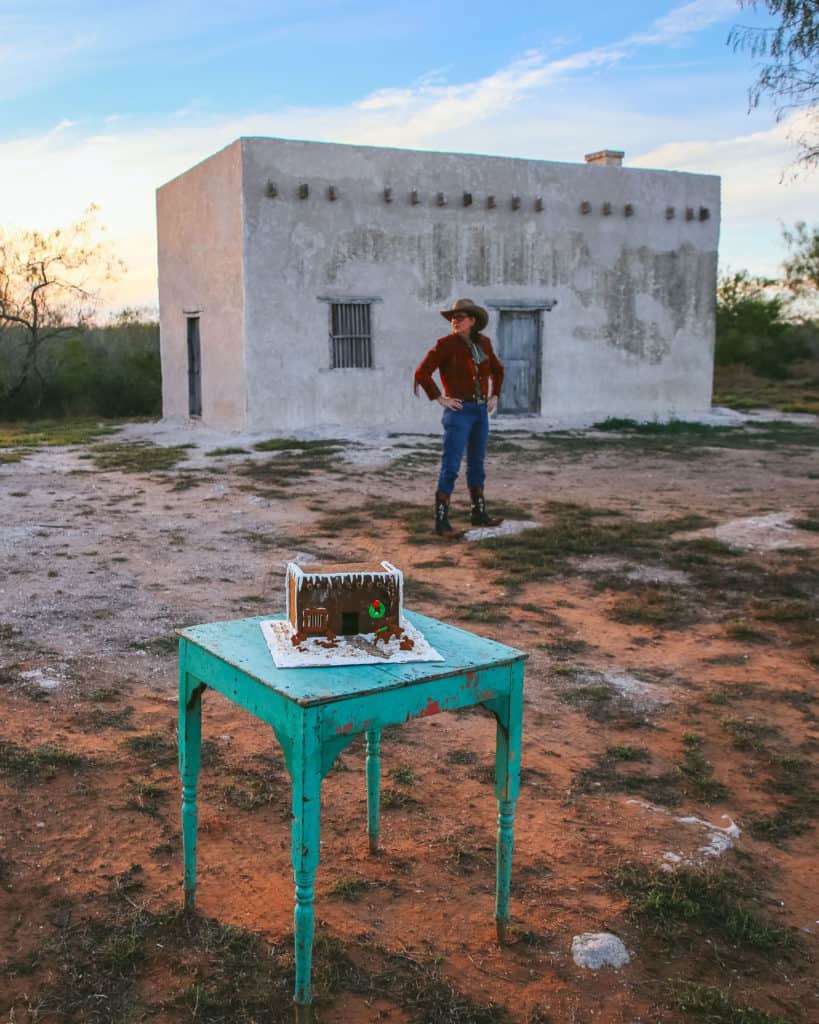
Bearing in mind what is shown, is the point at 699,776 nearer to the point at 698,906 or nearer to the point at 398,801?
the point at 698,906

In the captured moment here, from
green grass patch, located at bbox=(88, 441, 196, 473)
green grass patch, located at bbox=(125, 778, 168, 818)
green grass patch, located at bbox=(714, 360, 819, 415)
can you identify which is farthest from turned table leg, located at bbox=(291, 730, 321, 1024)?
green grass patch, located at bbox=(714, 360, 819, 415)

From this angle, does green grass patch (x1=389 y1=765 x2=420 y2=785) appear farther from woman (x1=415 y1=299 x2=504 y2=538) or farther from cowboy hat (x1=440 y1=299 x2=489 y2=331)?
cowboy hat (x1=440 y1=299 x2=489 y2=331)

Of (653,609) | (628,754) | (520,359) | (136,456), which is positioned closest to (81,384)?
(136,456)

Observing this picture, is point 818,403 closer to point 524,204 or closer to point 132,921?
point 524,204

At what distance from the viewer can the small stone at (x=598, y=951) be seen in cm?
246

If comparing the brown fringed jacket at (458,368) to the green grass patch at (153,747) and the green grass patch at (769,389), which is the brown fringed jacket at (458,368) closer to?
the green grass patch at (153,747)

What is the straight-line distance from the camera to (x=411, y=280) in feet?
51.0

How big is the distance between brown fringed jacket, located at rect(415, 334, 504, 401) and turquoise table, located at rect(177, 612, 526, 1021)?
16.1 ft

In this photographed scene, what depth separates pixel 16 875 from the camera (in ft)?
9.18

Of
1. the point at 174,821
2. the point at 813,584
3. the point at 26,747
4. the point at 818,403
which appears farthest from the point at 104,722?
the point at 818,403

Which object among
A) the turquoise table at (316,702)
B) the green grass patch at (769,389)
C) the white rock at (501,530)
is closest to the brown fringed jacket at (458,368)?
the white rock at (501,530)

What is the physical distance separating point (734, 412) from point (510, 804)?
1763 centimetres

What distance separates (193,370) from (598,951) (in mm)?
15623

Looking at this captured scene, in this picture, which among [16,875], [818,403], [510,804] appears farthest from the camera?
[818,403]
